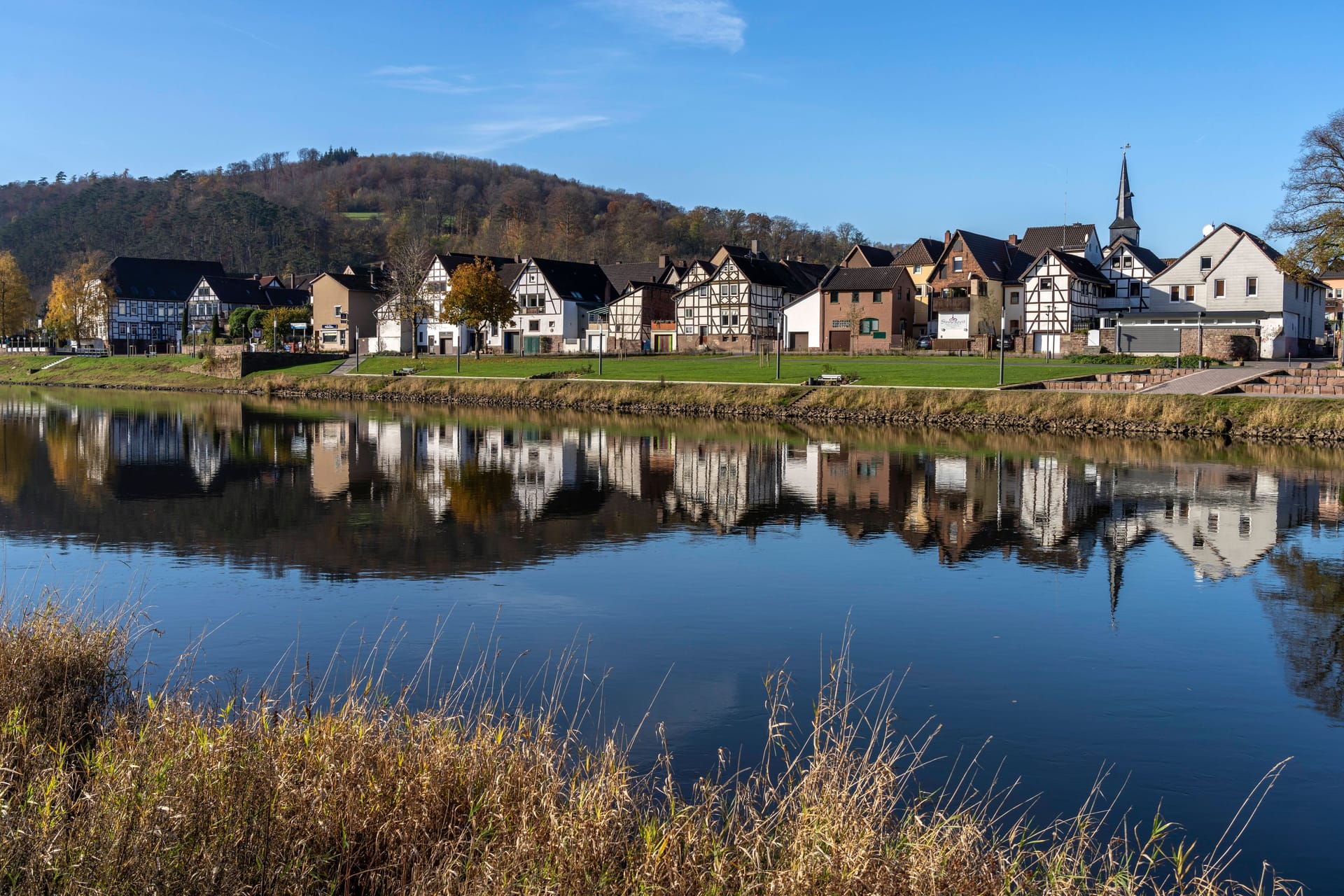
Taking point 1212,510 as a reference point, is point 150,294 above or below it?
above

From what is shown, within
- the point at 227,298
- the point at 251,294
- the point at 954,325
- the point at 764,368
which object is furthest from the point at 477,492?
the point at 251,294

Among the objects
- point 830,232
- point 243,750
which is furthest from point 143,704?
point 830,232

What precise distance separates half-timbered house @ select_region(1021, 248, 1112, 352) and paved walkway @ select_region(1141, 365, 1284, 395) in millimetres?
21946

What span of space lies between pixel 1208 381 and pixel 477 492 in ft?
114

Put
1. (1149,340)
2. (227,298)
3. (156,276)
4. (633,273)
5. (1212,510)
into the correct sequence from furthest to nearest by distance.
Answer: (156,276) < (227,298) < (633,273) < (1149,340) < (1212,510)

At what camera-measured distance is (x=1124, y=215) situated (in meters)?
93.2

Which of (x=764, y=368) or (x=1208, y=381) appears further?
(x=764, y=368)

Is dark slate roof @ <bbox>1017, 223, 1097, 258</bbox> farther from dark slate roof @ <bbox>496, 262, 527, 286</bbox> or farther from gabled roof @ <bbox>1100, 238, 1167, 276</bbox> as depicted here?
dark slate roof @ <bbox>496, 262, 527, 286</bbox>

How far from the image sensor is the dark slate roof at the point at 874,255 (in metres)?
89.5

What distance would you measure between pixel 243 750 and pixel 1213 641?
11363 mm

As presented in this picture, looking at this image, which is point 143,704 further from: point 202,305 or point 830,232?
point 830,232

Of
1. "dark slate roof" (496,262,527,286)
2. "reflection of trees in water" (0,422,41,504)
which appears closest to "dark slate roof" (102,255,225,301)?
"dark slate roof" (496,262,527,286)

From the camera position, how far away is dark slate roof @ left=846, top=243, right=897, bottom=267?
89.5m

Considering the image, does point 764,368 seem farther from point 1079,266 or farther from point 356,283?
point 356,283
